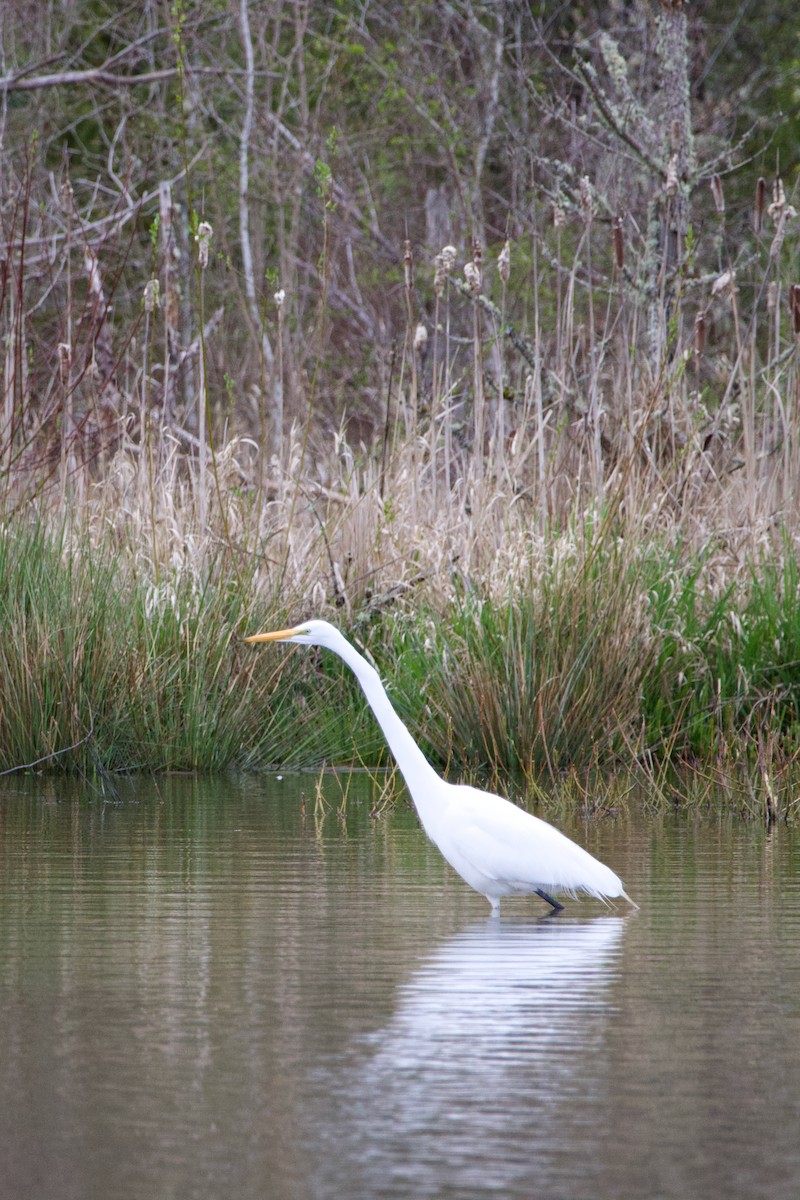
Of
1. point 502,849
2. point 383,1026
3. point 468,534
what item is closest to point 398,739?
point 502,849

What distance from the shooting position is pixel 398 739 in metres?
5.34

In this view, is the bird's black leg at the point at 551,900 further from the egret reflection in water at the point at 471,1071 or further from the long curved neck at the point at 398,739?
the egret reflection in water at the point at 471,1071

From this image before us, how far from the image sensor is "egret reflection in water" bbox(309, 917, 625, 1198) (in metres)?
2.60

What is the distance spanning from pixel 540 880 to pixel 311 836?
1.41 metres

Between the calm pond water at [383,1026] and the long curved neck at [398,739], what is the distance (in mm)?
297

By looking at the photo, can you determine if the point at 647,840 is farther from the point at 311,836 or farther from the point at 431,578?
the point at 431,578

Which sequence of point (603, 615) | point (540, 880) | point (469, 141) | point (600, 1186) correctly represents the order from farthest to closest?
point (469, 141) < point (603, 615) < point (540, 880) < point (600, 1186)

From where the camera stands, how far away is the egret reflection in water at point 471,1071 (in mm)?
2602

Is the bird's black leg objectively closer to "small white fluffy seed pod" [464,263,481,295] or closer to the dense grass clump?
the dense grass clump

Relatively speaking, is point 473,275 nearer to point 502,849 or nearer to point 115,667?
point 115,667

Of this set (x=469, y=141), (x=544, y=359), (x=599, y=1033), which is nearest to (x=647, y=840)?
(x=599, y=1033)

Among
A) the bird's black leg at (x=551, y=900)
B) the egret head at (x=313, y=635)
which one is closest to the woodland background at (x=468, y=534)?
the bird's black leg at (x=551, y=900)

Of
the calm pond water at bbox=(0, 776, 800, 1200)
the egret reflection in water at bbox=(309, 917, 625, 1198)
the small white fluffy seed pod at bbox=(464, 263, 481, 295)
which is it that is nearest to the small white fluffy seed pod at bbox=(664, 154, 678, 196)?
the small white fluffy seed pod at bbox=(464, 263, 481, 295)

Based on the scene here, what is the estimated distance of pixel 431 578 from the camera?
8.55m
